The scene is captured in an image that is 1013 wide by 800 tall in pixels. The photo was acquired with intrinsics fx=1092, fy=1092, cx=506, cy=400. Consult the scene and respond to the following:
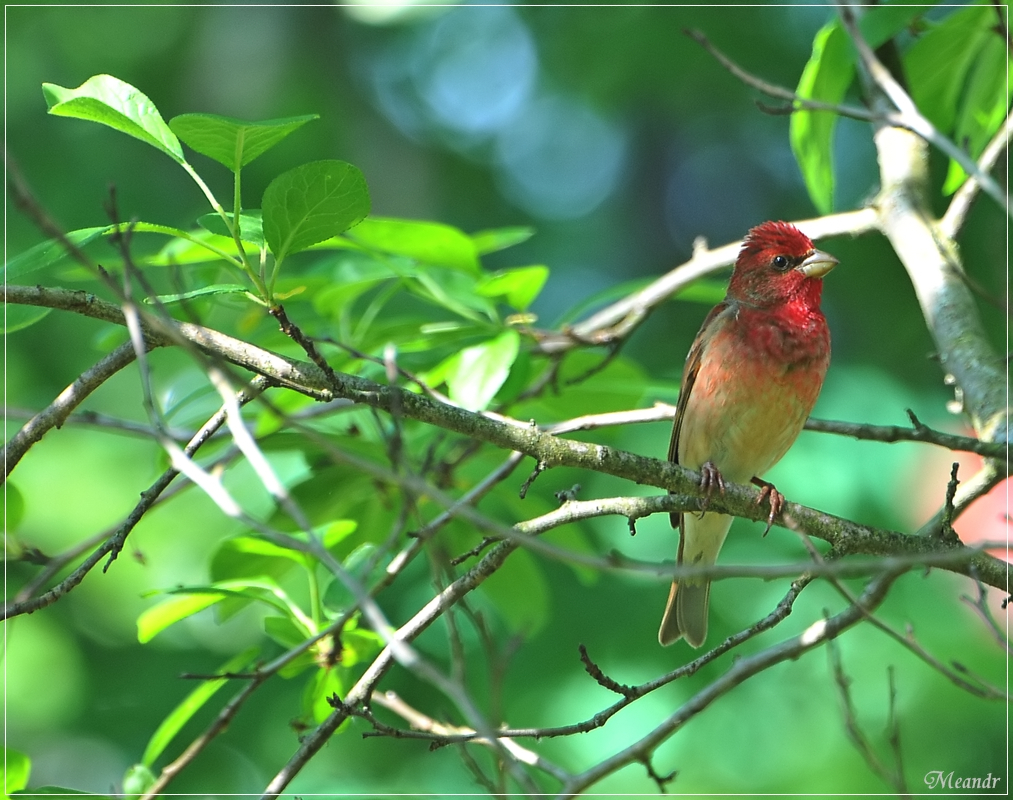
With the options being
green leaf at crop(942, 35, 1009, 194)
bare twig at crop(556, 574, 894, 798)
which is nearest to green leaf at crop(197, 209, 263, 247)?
bare twig at crop(556, 574, 894, 798)

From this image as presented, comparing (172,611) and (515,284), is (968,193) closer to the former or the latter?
(515,284)

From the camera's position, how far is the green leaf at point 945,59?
12.8 feet

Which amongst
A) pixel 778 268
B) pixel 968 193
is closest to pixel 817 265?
pixel 778 268

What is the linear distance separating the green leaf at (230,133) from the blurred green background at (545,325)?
169cm

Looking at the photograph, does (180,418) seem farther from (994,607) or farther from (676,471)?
(994,607)

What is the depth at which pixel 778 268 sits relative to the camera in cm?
509

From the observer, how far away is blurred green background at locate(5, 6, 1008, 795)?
569cm

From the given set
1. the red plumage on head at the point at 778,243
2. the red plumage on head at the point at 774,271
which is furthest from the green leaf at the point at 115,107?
the red plumage on head at the point at 778,243

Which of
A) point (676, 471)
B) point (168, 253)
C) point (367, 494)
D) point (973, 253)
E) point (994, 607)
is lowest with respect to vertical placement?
point (994, 607)

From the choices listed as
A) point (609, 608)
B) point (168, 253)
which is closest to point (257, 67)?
point (609, 608)

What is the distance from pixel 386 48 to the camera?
11008 mm

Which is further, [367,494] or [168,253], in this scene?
[367,494]

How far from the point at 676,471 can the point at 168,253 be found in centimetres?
176

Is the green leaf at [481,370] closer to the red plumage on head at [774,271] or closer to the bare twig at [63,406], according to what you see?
the bare twig at [63,406]
